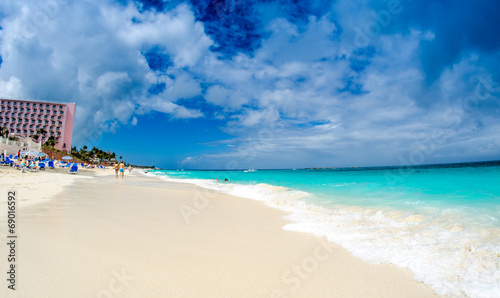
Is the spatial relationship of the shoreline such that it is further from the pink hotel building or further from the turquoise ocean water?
the pink hotel building

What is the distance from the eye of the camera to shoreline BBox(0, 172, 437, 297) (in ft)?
9.64

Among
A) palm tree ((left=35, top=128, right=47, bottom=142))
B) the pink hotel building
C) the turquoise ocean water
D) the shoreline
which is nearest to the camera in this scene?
the shoreline

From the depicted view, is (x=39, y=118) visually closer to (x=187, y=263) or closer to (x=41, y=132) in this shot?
(x=41, y=132)

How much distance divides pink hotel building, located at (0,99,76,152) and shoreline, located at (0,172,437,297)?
10145 cm

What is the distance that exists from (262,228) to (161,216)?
329 centimetres

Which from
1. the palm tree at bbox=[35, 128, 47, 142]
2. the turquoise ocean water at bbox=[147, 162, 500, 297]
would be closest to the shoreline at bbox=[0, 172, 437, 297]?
the turquoise ocean water at bbox=[147, 162, 500, 297]

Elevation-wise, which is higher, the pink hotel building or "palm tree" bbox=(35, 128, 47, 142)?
the pink hotel building

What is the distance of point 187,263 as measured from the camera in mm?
3686

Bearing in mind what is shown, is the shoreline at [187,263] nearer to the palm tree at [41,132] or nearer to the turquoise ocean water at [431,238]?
the turquoise ocean water at [431,238]

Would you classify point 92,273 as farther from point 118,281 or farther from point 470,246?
point 470,246

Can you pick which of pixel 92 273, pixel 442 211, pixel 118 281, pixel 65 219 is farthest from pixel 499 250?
pixel 65 219

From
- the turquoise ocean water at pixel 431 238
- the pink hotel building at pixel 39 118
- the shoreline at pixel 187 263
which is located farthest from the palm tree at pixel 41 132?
the turquoise ocean water at pixel 431 238

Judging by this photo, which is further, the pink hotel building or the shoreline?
the pink hotel building

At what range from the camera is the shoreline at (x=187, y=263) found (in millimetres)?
2938
